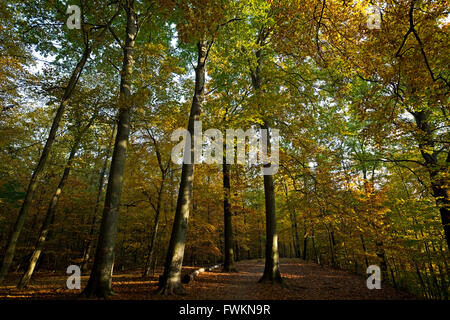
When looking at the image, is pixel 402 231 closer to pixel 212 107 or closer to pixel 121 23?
pixel 212 107

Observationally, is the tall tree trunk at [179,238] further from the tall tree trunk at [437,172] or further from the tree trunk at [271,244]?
the tall tree trunk at [437,172]

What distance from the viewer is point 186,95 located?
474 inches

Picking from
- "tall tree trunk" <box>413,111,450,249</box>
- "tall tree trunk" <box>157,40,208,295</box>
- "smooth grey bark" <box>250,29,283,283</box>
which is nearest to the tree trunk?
"smooth grey bark" <box>250,29,283,283</box>

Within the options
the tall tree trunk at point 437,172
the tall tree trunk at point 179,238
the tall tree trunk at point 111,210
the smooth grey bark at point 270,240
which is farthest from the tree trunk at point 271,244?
the tall tree trunk at point 111,210

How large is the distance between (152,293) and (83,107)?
23.3 ft

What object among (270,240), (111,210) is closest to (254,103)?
(270,240)

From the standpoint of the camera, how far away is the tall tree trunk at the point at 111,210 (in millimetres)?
5640

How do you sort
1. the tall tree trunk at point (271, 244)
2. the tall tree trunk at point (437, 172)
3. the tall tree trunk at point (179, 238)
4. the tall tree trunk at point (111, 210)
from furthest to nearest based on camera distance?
the tall tree trunk at point (271, 244)
the tall tree trunk at point (179, 238)
the tall tree trunk at point (111, 210)
the tall tree trunk at point (437, 172)

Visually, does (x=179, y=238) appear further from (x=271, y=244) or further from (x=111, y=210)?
(x=271, y=244)

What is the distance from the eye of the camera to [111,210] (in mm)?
6309

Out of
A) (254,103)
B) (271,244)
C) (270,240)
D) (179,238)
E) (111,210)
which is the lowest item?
(271,244)

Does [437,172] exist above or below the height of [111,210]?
above

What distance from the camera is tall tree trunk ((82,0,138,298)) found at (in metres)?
5.64
